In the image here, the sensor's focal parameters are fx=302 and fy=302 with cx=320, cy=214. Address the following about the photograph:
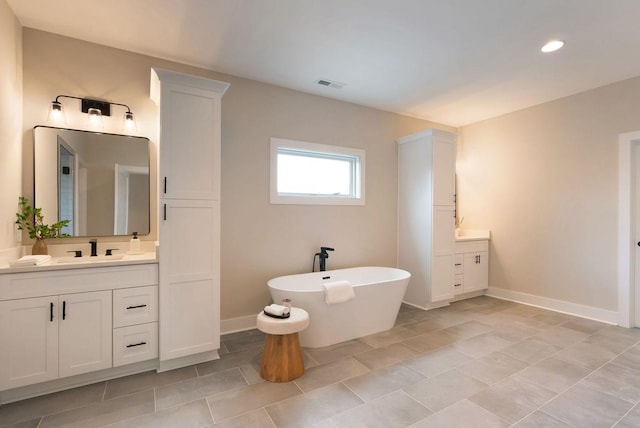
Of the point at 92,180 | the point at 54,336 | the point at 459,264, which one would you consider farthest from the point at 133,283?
the point at 459,264

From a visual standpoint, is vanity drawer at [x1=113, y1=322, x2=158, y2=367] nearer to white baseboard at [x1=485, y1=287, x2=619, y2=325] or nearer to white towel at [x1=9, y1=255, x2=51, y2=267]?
white towel at [x1=9, y1=255, x2=51, y2=267]

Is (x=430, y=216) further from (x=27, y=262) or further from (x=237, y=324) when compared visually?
(x=27, y=262)

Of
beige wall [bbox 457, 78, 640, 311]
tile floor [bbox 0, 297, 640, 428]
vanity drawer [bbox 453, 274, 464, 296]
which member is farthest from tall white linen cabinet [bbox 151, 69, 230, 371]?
beige wall [bbox 457, 78, 640, 311]

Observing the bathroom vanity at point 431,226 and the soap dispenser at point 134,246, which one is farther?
the bathroom vanity at point 431,226

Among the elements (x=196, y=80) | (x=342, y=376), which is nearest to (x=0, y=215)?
(x=196, y=80)

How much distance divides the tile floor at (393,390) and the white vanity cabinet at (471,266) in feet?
4.21

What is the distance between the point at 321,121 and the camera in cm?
380

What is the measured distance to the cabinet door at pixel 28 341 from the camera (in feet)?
6.41

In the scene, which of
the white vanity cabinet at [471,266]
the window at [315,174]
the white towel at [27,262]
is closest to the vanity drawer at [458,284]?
the white vanity cabinet at [471,266]

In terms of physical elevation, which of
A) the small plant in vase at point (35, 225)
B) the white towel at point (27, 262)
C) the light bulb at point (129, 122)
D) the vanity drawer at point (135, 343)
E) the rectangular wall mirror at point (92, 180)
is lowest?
the vanity drawer at point (135, 343)

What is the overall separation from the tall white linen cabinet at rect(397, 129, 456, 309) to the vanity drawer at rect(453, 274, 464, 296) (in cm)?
12

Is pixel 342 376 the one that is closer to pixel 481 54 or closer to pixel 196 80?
pixel 196 80

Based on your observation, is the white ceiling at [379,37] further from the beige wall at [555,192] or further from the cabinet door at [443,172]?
the cabinet door at [443,172]

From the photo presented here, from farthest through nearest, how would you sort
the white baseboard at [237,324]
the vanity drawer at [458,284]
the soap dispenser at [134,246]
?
the vanity drawer at [458,284], the white baseboard at [237,324], the soap dispenser at [134,246]
